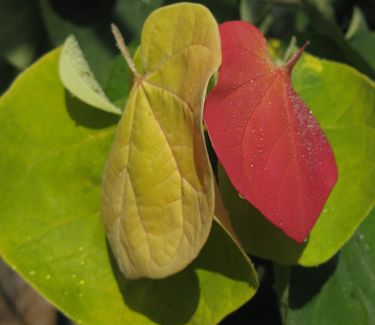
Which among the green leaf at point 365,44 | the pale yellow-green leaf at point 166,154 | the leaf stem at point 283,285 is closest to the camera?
the pale yellow-green leaf at point 166,154

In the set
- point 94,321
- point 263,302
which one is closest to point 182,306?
point 94,321

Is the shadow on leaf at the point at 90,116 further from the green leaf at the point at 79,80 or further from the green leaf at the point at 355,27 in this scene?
the green leaf at the point at 355,27

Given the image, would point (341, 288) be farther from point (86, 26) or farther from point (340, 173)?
point (86, 26)

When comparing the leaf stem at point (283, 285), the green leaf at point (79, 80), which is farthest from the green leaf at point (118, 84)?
the leaf stem at point (283, 285)

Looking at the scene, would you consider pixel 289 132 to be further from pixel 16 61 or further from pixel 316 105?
pixel 16 61

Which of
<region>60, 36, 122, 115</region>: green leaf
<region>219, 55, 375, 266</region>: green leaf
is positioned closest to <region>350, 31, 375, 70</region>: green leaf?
<region>219, 55, 375, 266</region>: green leaf
